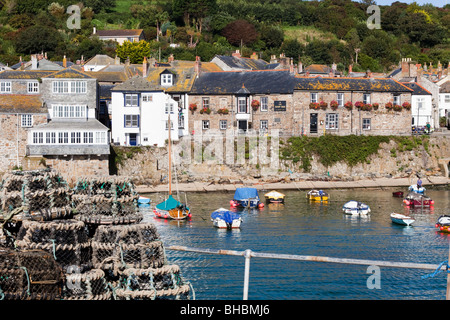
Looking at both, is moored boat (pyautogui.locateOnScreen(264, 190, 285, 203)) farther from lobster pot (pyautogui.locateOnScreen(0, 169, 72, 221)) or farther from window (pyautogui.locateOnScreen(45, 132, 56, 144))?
lobster pot (pyautogui.locateOnScreen(0, 169, 72, 221))

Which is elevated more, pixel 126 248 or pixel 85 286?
pixel 126 248

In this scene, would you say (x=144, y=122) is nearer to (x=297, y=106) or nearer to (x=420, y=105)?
(x=297, y=106)

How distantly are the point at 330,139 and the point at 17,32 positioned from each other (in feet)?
187

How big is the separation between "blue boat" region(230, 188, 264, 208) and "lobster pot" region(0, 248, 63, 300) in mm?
37463

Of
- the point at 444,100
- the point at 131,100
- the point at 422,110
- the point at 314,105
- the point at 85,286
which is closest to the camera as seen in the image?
the point at 85,286

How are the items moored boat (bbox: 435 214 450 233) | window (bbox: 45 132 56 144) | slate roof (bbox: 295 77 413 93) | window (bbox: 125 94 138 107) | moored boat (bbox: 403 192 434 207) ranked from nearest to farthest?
moored boat (bbox: 435 214 450 233), moored boat (bbox: 403 192 434 207), window (bbox: 45 132 56 144), window (bbox: 125 94 138 107), slate roof (bbox: 295 77 413 93)

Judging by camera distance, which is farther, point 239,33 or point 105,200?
point 239,33

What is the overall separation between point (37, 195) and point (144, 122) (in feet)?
156

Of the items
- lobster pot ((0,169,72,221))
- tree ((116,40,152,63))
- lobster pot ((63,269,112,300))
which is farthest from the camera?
tree ((116,40,152,63))

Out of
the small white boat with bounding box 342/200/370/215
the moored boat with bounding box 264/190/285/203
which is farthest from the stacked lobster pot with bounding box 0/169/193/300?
the moored boat with bounding box 264/190/285/203

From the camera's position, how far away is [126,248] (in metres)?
14.3

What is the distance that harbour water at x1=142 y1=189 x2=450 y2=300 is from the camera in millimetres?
25781

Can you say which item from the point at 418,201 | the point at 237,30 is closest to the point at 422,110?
the point at 418,201
